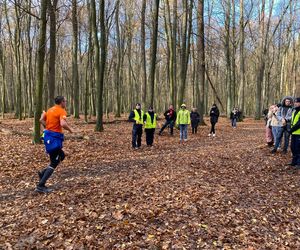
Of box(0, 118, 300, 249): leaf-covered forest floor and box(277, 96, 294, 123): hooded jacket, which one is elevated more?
box(277, 96, 294, 123): hooded jacket

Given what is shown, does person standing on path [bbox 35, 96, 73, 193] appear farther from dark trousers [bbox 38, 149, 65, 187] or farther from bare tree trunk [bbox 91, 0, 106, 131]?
bare tree trunk [bbox 91, 0, 106, 131]

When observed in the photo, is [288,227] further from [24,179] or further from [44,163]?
[44,163]

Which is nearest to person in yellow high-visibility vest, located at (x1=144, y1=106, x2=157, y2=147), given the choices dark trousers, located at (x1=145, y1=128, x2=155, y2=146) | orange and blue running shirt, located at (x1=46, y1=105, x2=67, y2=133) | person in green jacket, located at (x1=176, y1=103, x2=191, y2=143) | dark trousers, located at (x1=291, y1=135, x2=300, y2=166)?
dark trousers, located at (x1=145, y1=128, x2=155, y2=146)

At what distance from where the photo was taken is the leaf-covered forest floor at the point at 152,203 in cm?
476

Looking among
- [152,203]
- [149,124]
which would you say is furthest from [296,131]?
[149,124]

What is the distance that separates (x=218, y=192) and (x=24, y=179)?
4841 mm

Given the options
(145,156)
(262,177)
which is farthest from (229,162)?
(145,156)

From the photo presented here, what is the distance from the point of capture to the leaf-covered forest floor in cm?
476

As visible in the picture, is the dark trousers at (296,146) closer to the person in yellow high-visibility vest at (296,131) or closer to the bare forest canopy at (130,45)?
the person in yellow high-visibility vest at (296,131)

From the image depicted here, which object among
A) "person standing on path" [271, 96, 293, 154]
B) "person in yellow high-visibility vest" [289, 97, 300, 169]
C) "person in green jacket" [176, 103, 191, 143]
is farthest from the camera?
"person in green jacket" [176, 103, 191, 143]

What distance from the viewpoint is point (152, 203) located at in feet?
19.8

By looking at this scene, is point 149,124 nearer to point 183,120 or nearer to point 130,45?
point 183,120

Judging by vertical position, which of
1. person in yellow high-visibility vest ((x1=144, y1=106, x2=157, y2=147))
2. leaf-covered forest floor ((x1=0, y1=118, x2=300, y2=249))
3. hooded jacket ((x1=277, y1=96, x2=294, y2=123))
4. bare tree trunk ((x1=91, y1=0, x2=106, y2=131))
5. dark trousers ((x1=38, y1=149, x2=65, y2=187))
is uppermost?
bare tree trunk ((x1=91, y1=0, x2=106, y2=131))

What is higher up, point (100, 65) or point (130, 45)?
point (130, 45)
